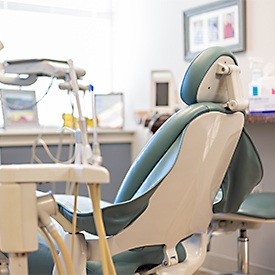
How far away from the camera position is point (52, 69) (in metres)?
1.31

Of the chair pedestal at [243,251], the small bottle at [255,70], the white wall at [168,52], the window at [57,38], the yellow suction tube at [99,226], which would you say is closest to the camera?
the yellow suction tube at [99,226]

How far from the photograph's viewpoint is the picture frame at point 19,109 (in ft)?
11.6

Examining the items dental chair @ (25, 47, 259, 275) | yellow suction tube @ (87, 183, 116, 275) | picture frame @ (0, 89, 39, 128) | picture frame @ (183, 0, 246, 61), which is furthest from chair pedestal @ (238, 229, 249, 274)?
picture frame @ (0, 89, 39, 128)

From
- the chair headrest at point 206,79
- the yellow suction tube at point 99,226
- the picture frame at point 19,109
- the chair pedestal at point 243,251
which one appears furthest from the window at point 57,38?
the yellow suction tube at point 99,226

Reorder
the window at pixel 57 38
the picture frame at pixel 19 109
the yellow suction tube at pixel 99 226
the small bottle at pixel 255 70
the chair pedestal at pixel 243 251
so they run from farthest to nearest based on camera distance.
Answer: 1. the window at pixel 57 38
2. the picture frame at pixel 19 109
3. the small bottle at pixel 255 70
4. the chair pedestal at pixel 243 251
5. the yellow suction tube at pixel 99 226

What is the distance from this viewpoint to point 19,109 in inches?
142

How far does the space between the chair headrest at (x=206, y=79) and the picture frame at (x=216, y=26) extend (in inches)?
55.7

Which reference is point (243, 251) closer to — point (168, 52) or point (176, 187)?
point (176, 187)

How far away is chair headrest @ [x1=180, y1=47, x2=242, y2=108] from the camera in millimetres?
1599

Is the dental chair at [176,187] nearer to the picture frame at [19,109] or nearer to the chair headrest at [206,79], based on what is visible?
the chair headrest at [206,79]

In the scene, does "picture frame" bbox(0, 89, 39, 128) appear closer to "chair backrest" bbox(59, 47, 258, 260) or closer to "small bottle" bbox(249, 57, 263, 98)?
"small bottle" bbox(249, 57, 263, 98)

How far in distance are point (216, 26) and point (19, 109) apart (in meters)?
1.46

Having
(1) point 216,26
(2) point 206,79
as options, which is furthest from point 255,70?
(2) point 206,79

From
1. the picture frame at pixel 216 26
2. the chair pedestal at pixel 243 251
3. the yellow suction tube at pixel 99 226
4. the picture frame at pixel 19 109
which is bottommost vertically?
the chair pedestal at pixel 243 251
